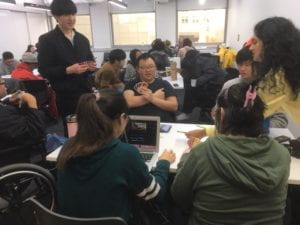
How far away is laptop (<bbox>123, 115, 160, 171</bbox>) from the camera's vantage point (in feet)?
5.52

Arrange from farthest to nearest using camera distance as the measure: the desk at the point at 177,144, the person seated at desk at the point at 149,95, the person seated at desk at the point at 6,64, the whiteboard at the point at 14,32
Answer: the whiteboard at the point at 14,32
the person seated at desk at the point at 6,64
the person seated at desk at the point at 149,95
the desk at the point at 177,144

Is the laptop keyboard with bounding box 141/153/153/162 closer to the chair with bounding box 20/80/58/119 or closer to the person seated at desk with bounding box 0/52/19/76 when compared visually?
the chair with bounding box 20/80/58/119

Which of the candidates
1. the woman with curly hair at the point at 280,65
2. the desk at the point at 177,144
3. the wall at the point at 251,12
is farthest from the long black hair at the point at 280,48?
the wall at the point at 251,12

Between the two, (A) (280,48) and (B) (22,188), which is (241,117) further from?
(B) (22,188)

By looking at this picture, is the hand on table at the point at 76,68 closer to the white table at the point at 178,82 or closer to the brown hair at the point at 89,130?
the brown hair at the point at 89,130

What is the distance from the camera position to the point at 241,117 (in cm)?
104

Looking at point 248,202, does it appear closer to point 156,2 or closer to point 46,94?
point 46,94

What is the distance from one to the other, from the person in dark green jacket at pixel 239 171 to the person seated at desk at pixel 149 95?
3.86 feet

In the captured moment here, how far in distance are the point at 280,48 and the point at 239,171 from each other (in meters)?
1.03

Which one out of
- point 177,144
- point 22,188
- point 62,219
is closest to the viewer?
point 62,219

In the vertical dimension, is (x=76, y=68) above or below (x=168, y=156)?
above

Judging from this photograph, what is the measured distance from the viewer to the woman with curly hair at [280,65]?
1611 millimetres

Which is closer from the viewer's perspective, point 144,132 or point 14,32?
point 144,132

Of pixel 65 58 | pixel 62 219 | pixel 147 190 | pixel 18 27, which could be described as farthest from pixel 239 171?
pixel 18 27
